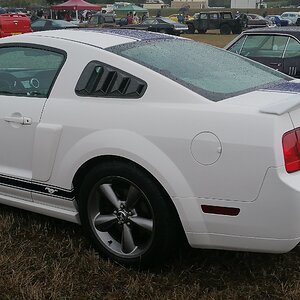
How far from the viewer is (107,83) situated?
10.2 ft

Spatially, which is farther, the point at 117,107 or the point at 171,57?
the point at 171,57

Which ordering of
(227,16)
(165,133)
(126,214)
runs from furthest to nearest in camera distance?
(227,16)
(126,214)
(165,133)

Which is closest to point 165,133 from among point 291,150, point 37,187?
point 291,150

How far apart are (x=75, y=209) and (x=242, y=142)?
1215mm

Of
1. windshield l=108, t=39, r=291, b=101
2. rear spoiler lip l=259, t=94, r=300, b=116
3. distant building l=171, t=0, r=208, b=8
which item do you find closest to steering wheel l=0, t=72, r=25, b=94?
windshield l=108, t=39, r=291, b=101

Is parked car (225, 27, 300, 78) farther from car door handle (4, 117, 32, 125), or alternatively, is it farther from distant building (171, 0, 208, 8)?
distant building (171, 0, 208, 8)

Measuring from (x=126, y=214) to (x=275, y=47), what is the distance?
19.0 feet

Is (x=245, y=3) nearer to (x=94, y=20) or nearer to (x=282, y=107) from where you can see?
(x=94, y=20)

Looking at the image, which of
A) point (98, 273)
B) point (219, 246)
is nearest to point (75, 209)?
point (98, 273)

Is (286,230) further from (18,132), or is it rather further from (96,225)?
(18,132)

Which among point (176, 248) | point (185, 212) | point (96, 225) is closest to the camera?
point (185, 212)

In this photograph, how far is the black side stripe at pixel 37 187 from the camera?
128 inches

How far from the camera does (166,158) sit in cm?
281

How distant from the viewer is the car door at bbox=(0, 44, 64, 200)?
3336mm
